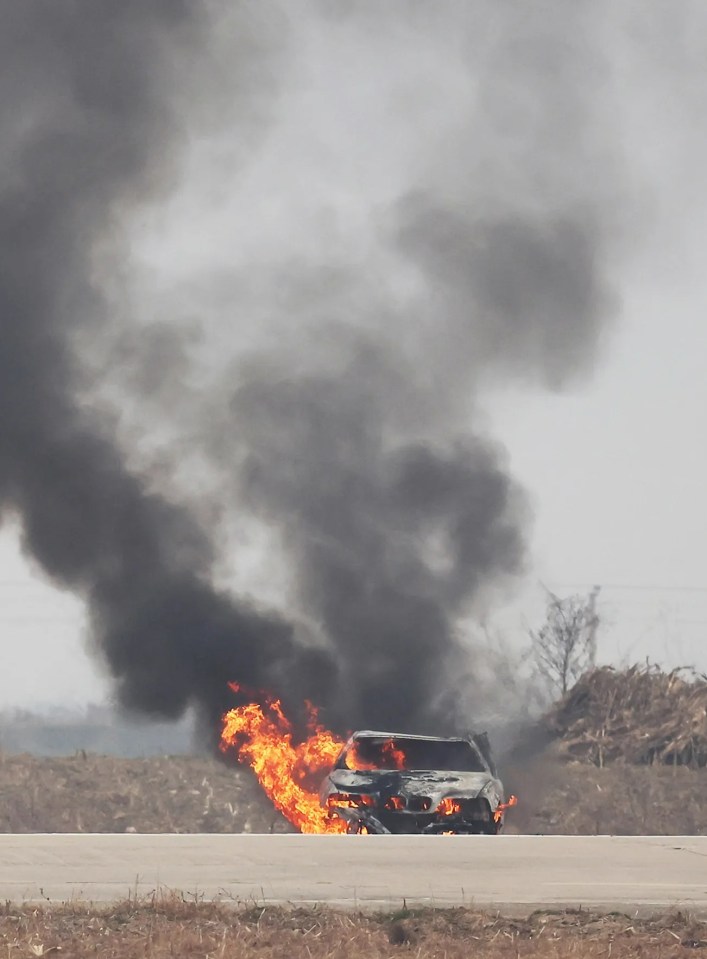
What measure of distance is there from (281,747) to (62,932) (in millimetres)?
15250

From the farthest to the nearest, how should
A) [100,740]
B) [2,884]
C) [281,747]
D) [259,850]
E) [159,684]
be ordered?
1. [100,740]
2. [159,684]
3. [281,747]
4. [259,850]
5. [2,884]

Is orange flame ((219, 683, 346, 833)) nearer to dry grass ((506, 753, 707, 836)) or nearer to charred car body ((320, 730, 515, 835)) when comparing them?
dry grass ((506, 753, 707, 836))

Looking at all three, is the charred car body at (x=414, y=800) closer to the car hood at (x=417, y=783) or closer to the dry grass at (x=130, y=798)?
the car hood at (x=417, y=783)

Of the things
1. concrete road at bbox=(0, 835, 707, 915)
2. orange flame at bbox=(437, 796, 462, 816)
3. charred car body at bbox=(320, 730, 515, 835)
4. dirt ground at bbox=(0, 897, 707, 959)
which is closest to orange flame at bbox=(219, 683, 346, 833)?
charred car body at bbox=(320, 730, 515, 835)

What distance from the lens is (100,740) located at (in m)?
108

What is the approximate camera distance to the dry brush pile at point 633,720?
29.8 metres

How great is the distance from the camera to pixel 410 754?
2006 centimetres

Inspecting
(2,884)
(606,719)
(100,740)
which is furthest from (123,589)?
(100,740)

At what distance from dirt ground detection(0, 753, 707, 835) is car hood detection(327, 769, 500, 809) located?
18.3ft

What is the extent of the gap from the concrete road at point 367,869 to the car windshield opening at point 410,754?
10.7 feet

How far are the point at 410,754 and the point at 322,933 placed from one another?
373 inches

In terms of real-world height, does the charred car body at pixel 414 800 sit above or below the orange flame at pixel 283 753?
below

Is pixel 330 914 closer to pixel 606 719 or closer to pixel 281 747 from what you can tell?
pixel 281 747

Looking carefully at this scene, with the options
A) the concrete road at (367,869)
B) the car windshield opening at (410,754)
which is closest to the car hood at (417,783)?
the car windshield opening at (410,754)
